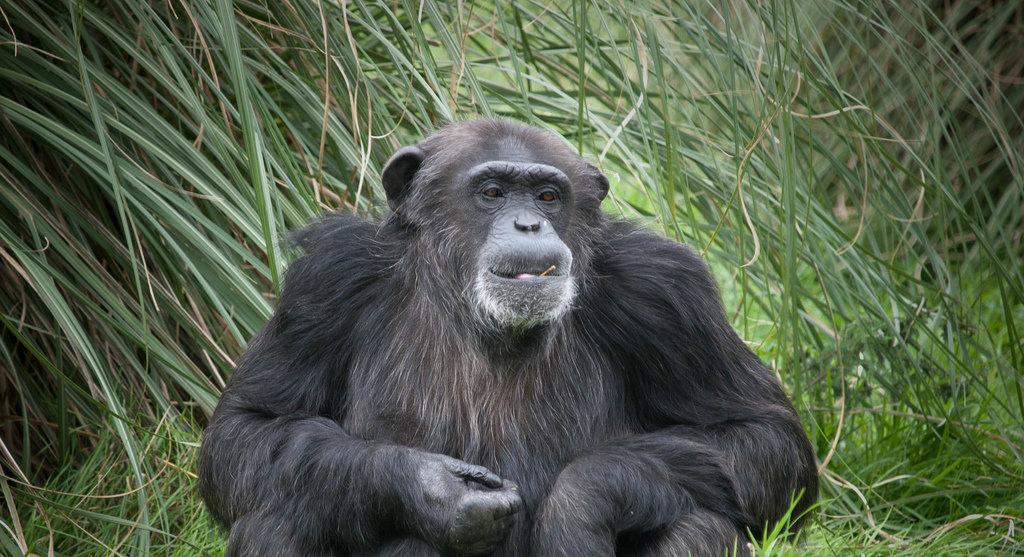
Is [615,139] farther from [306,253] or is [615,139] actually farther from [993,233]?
[993,233]

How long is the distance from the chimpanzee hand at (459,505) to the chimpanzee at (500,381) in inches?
1.1

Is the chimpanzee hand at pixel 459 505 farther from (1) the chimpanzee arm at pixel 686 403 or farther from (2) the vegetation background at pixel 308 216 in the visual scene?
(2) the vegetation background at pixel 308 216

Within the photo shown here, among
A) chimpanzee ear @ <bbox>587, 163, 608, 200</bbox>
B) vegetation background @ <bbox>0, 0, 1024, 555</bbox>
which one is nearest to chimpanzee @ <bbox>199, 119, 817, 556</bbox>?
chimpanzee ear @ <bbox>587, 163, 608, 200</bbox>

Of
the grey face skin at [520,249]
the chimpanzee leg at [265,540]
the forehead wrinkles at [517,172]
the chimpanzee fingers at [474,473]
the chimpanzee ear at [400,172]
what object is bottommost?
the chimpanzee leg at [265,540]

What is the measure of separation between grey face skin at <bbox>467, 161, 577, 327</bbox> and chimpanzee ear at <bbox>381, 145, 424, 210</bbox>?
38 centimetres

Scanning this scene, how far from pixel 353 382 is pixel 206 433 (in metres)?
0.62

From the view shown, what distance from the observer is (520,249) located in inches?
183

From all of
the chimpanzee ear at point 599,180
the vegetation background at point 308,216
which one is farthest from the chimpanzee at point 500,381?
the vegetation background at point 308,216

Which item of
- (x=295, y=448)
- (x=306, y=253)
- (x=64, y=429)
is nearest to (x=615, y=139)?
(x=306, y=253)

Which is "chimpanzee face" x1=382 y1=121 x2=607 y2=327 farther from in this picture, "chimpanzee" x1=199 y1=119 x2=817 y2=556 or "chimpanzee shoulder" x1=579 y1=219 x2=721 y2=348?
"chimpanzee shoulder" x1=579 y1=219 x2=721 y2=348

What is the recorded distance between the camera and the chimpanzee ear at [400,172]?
202 inches

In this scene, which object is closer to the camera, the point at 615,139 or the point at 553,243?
the point at 553,243

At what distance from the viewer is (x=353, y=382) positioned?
5051mm

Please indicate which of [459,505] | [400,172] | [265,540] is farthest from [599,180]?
[265,540]
